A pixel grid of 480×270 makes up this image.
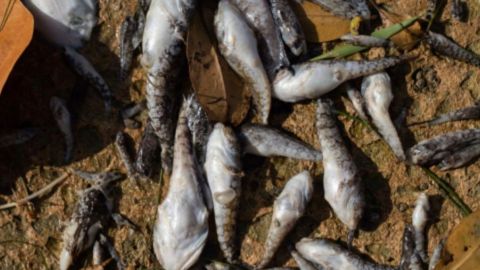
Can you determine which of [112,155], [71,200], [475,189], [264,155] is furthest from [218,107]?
[475,189]

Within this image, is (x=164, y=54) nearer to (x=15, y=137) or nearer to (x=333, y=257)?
(x=15, y=137)

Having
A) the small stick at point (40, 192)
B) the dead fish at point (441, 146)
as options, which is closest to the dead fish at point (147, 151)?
the small stick at point (40, 192)

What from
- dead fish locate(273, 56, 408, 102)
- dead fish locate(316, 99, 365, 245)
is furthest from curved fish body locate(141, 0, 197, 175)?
dead fish locate(316, 99, 365, 245)

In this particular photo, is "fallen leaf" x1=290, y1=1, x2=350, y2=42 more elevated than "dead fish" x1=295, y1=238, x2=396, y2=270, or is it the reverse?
"fallen leaf" x1=290, y1=1, x2=350, y2=42

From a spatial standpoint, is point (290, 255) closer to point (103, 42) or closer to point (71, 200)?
point (71, 200)

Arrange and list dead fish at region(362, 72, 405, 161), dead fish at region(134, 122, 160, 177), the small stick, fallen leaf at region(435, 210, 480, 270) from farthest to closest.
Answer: the small stick
dead fish at region(134, 122, 160, 177)
dead fish at region(362, 72, 405, 161)
fallen leaf at region(435, 210, 480, 270)

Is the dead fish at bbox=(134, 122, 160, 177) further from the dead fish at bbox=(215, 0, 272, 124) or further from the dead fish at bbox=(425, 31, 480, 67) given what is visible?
the dead fish at bbox=(425, 31, 480, 67)

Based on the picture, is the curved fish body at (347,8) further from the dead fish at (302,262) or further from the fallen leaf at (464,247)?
the dead fish at (302,262)
